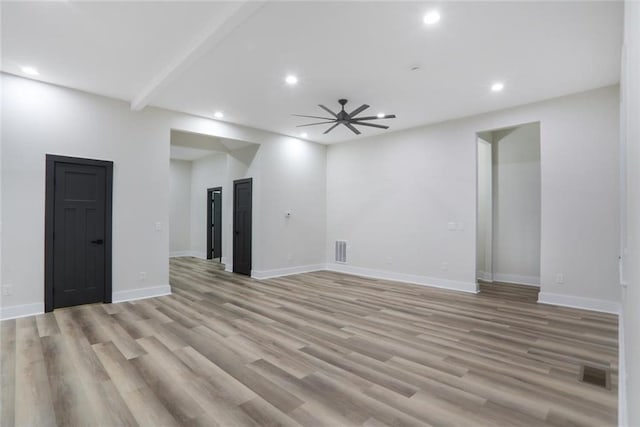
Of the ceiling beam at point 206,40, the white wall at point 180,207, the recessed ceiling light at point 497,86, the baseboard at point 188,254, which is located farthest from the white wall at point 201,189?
the recessed ceiling light at point 497,86

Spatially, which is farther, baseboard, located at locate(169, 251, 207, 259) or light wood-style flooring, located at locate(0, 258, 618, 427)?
baseboard, located at locate(169, 251, 207, 259)

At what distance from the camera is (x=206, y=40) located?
3293mm

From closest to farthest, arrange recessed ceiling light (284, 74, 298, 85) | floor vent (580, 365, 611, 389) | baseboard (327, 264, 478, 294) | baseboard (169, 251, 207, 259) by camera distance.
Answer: floor vent (580, 365, 611, 389), recessed ceiling light (284, 74, 298, 85), baseboard (327, 264, 478, 294), baseboard (169, 251, 207, 259)

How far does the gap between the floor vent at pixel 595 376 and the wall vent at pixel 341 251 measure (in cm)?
530

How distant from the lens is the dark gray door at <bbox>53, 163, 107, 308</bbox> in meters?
4.62

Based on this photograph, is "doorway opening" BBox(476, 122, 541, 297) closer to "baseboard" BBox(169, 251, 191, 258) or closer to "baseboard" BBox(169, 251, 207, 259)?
"baseboard" BBox(169, 251, 207, 259)

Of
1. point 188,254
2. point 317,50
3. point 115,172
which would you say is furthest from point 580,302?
point 188,254

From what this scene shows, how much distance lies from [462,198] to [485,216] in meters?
1.41

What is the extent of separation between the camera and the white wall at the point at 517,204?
20.8 feet

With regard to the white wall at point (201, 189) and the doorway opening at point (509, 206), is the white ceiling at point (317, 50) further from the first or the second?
the white wall at point (201, 189)

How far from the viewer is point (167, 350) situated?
319 centimetres

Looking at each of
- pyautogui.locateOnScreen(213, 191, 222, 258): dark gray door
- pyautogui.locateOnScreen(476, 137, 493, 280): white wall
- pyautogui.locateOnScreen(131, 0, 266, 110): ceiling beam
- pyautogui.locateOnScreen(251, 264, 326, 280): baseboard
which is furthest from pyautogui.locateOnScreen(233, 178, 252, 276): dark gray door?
pyautogui.locateOnScreen(476, 137, 493, 280): white wall

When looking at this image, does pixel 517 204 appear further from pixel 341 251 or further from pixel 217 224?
pixel 217 224

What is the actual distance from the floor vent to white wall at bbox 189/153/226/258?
28.8 ft
